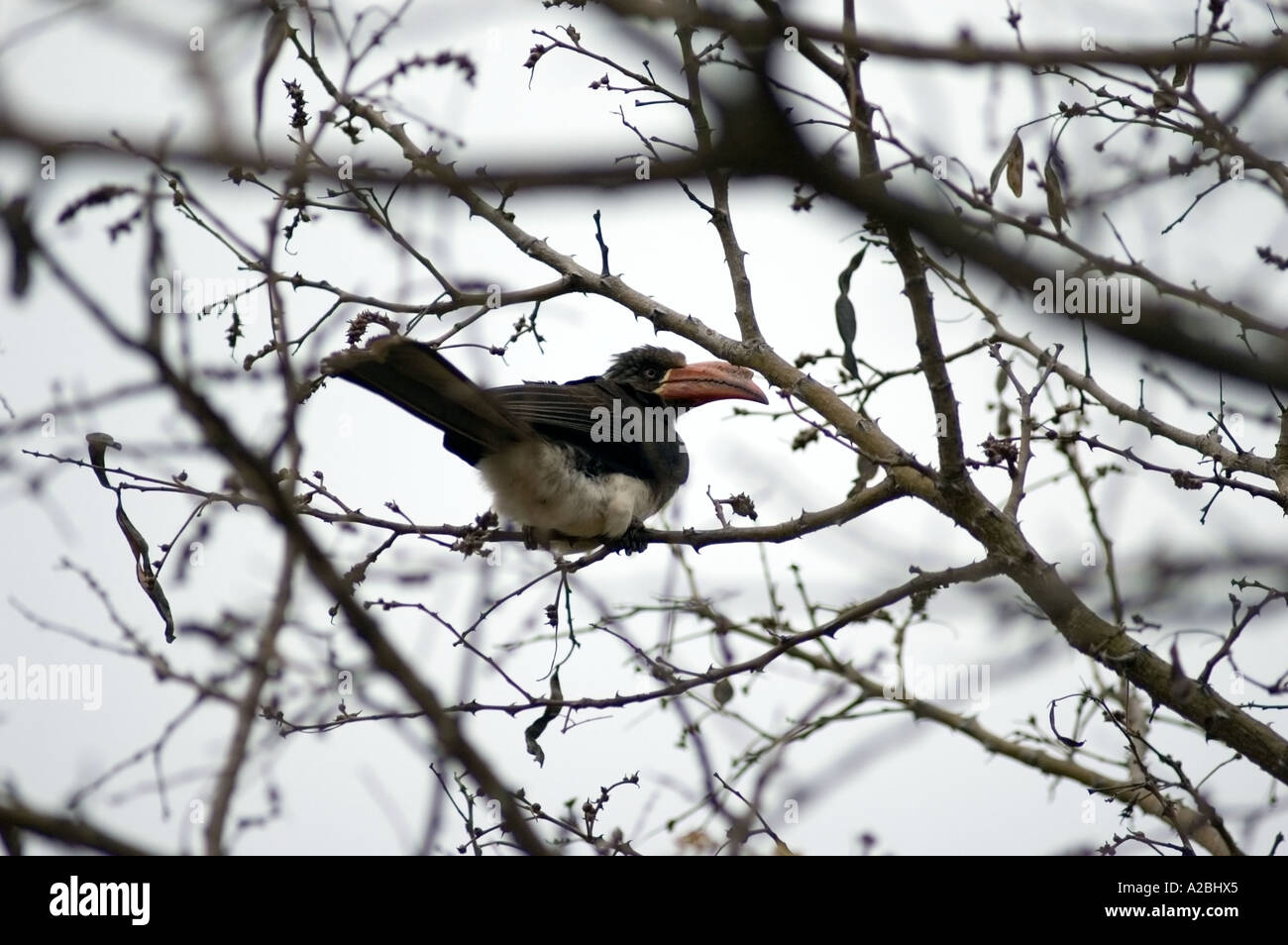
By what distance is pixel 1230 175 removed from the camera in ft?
12.2

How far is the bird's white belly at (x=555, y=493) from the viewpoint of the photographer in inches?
198

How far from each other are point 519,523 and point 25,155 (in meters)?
4.31

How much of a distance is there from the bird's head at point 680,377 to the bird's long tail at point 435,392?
4.45ft

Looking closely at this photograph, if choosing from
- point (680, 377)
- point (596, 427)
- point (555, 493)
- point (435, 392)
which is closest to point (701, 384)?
point (680, 377)

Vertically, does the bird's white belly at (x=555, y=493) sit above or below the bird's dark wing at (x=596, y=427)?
below

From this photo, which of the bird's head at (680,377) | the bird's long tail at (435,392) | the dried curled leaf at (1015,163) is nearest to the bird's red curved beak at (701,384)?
the bird's head at (680,377)

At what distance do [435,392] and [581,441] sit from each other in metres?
1.39

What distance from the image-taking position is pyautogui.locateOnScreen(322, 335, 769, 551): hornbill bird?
455 centimetres

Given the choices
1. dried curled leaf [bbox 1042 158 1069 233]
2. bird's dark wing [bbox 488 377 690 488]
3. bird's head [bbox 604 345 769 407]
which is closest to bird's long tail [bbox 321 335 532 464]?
bird's dark wing [bbox 488 377 690 488]

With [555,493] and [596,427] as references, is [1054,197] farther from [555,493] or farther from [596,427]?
[555,493]

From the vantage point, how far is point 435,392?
4.01 m

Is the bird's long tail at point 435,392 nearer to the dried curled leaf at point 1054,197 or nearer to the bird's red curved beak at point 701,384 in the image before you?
the bird's red curved beak at point 701,384

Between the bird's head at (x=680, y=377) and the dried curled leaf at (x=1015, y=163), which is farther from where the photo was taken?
the bird's head at (x=680, y=377)
